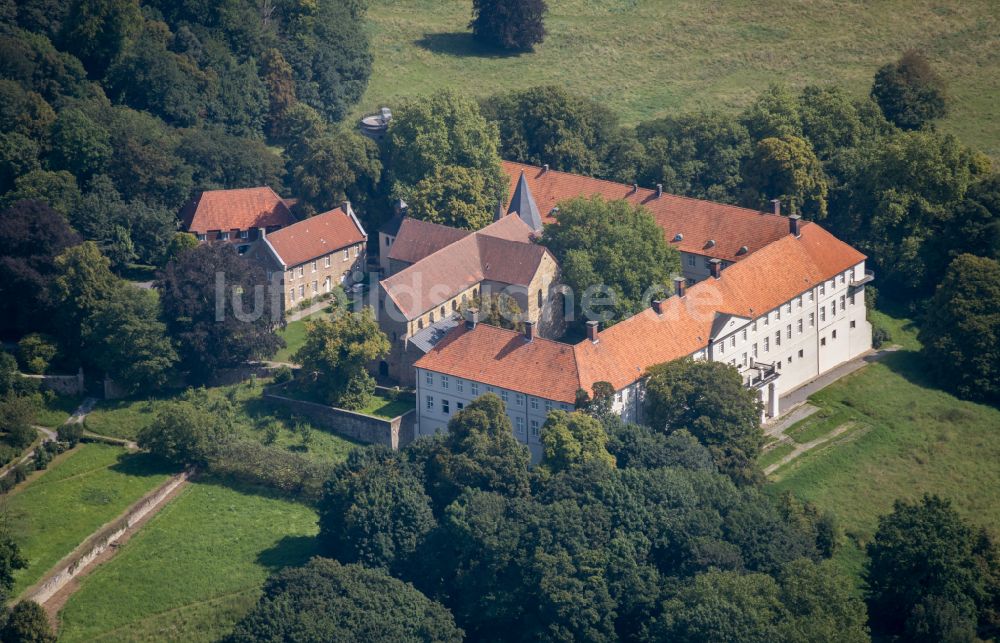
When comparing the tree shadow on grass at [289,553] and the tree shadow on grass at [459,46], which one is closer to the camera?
the tree shadow on grass at [289,553]

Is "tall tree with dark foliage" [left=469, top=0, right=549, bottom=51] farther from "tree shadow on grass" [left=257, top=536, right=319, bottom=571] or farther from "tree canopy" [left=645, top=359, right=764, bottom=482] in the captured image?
"tree shadow on grass" [left=257, top=536, right=319, bottom=571]

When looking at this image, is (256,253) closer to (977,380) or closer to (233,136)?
(233,136)

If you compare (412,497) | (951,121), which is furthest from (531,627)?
(951,121)

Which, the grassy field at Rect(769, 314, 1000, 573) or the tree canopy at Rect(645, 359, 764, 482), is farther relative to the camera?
the grassy field at Rect(769, 314, 1000, 573)

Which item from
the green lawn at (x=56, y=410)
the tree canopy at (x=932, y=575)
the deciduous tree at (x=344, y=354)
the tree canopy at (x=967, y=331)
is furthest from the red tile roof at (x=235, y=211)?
the tree canopy at (x=932, y=575)

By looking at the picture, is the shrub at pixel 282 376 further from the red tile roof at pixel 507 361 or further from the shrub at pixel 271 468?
the red tile roof at pixel 507 361

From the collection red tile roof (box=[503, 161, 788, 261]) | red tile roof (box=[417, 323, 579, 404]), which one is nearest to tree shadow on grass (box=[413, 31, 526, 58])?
red tile roof (box=[503, 161, 788, 261])
